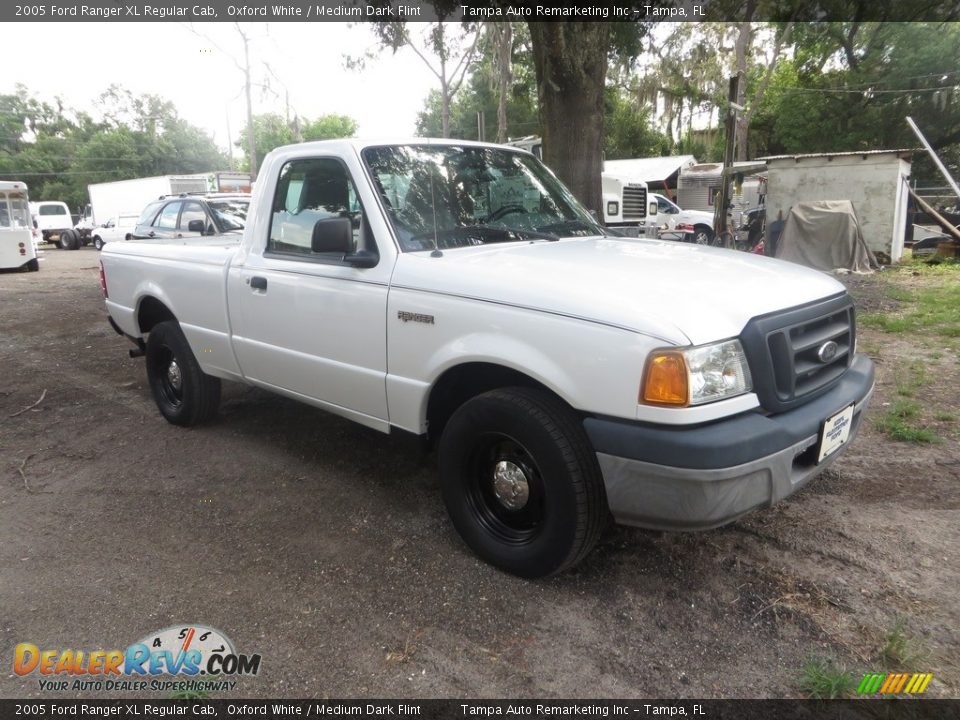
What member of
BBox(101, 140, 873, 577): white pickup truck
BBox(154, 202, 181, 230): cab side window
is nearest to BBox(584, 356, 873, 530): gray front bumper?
BBox(101, 140, 873, 577): white pickup truck

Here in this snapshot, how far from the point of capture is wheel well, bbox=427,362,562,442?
2854 millimetres

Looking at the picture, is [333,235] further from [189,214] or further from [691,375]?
[189,214]

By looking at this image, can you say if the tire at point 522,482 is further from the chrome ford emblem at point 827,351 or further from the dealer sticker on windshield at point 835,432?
the chrome ford emblem at point 827,351

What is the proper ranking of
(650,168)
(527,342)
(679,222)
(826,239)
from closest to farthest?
(527,342), (826,239), (679,222), (650,168)

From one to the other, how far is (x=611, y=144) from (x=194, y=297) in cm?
3612

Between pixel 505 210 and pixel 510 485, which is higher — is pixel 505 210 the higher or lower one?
the higher one

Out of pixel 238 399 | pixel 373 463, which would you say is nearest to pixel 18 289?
pixel 238 399

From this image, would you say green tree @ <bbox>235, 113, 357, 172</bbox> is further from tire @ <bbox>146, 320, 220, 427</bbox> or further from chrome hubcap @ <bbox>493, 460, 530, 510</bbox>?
chrome hubcap @ <bbox>493, 460, 530, 510</bbox>

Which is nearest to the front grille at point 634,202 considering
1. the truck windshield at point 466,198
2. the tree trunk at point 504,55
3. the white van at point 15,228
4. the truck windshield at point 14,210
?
the tree trunk at point 504,55

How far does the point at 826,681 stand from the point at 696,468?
0.84 m

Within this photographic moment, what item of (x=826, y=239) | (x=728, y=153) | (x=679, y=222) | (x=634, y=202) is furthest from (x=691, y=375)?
(x=679, y=222)

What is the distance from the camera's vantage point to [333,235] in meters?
2.99

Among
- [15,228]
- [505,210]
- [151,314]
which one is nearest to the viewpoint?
[505,210]

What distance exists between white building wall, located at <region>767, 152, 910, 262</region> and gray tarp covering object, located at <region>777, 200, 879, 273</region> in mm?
650
